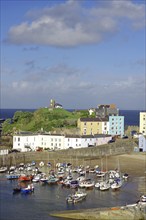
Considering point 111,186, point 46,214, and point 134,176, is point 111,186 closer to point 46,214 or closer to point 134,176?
point 134,176

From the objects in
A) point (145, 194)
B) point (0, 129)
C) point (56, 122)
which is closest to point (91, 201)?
point (145, 194)

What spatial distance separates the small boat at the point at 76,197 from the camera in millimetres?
35719

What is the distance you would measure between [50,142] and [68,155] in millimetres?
7326

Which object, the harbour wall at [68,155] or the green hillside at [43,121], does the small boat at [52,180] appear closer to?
the harbour wall at [68,155]

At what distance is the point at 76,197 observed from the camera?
36188 mm

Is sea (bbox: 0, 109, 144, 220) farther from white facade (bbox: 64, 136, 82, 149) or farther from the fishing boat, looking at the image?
white facade (bbox: 64, 136, 82, 149)

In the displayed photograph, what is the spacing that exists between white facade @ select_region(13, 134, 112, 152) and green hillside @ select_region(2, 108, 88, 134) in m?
11.1

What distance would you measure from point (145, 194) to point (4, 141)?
114 feet

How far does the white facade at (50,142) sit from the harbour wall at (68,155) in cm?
368

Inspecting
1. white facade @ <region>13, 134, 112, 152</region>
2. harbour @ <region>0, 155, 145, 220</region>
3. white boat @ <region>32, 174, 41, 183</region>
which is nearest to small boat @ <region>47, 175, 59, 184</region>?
harbour @ <region>0, 155, 145, 220</region>

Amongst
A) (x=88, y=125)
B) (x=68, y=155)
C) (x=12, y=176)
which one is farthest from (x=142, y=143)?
(x=12, y=176)

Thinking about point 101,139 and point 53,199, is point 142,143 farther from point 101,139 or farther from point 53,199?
point 53,199

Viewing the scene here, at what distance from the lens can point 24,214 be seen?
3241cm

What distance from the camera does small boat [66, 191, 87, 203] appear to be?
35.7m
